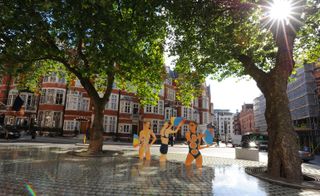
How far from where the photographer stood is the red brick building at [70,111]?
120 ft

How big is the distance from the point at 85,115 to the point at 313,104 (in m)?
41.0

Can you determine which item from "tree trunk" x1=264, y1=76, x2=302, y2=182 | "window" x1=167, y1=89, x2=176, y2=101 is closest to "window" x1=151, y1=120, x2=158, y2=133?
"window" x1=167, y1=89, x2=176, y2=101

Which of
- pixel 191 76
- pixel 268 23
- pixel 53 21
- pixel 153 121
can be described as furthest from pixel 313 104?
pixel 53 21

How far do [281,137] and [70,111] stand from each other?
113 ft

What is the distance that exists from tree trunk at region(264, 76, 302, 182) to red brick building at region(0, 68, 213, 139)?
3045 cm

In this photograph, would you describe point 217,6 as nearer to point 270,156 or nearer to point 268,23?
point 268,23

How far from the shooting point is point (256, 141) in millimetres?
39188

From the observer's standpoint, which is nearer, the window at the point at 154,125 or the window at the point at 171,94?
the window at the point at 154,125

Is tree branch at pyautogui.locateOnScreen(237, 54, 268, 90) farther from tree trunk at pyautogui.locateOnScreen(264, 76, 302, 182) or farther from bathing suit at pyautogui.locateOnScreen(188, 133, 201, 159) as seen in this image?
bathing suit at pyautogui.locateOnScreen(188, 133, 201, 159)

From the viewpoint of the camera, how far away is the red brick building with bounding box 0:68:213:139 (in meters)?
36.6

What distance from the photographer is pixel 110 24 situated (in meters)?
9.96

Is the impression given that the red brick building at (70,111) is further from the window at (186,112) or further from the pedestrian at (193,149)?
the pedestrian at (193,149)

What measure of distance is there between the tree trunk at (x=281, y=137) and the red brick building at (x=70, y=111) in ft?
99.9

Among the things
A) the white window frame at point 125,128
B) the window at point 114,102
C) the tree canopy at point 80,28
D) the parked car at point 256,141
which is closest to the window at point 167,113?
the white window frame at point 125,128
